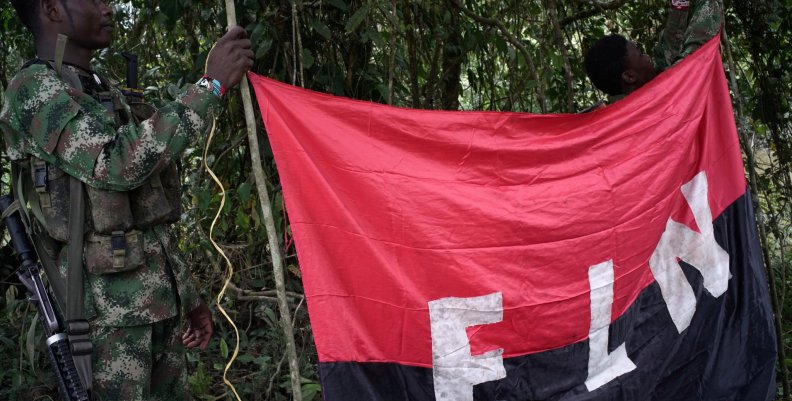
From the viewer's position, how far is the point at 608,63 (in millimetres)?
3244

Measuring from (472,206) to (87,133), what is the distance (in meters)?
1.08

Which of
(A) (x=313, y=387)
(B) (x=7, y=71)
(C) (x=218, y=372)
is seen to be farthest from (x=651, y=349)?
(B) (x=7, y=71)

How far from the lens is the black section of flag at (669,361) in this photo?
7.68 ft

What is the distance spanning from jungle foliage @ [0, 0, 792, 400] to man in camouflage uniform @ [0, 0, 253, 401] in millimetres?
653

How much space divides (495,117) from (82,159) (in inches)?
47.6

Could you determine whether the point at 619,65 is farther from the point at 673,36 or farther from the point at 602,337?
the point at 602,337

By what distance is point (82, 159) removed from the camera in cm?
203

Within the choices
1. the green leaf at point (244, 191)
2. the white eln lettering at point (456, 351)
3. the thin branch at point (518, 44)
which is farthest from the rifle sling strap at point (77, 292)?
the thin branch at point (518, 44)

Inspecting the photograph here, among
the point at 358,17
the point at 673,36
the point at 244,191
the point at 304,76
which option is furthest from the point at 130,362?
the point at 673,36

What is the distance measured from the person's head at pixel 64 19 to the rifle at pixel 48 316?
469 millimetres

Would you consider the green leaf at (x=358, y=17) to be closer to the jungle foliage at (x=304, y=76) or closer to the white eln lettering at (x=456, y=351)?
the jungle foliage at (x=304, y=76)

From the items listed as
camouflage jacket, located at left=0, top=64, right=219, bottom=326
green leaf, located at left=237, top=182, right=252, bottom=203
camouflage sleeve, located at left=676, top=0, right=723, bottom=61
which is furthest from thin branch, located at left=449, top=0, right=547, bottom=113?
camouflage jacket, located at left=0, top=64, right=219, bottom=326

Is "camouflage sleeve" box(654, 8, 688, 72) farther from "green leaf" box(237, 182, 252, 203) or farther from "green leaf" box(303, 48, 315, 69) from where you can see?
"green leaf" box(237, 182, 252, 203)

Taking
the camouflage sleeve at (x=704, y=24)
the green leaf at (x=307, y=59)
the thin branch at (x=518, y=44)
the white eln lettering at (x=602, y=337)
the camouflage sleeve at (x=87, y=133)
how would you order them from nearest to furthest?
the camouflage sleeve at (x=87, y=133) < the white eln lettering at (x=602, y=337) < the camouflage sleeve at (x=704, y=24) < the green leaf at (x=307, y=59) < the thin branch at (x=518, y=44)
